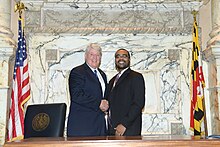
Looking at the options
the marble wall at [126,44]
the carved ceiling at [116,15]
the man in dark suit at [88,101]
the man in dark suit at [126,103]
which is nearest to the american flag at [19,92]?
the marble wall at [126,44]

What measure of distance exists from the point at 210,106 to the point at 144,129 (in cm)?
108

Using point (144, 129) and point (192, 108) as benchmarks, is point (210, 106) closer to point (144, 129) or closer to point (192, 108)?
point (192, 108)

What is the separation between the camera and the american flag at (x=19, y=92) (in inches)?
188

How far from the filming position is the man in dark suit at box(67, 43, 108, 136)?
152 inches

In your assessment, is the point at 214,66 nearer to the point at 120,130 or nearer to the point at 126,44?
the point at 126,44

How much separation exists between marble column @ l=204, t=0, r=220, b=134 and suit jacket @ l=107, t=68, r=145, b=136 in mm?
1644

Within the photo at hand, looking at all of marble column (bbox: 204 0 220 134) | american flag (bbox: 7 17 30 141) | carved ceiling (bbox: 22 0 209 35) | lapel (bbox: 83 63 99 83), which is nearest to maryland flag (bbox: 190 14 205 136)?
marble column (bbox: 204 0 220 134)

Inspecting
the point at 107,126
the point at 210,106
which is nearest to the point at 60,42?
the point at 107,126

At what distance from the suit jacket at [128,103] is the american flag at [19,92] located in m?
1.54

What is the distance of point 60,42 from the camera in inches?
224

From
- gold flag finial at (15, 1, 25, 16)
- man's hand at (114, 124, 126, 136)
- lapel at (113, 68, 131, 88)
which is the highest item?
gold flag finial at (15, 1, 25, 16)

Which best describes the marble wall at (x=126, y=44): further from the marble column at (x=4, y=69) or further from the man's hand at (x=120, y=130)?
the man's hand at (x=120, y=130)

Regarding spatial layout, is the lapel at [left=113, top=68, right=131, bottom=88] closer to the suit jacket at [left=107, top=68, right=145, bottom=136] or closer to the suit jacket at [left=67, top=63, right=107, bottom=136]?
the suit jacket at [left=107, top=68, right=145, bottom=136]

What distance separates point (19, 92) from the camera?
16.1 feet
